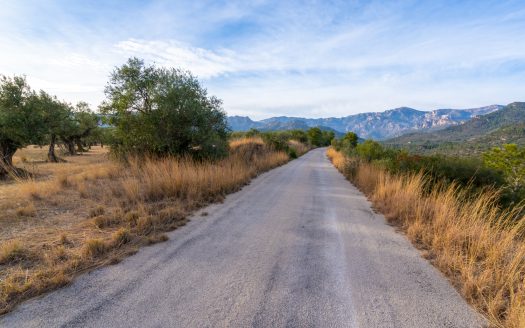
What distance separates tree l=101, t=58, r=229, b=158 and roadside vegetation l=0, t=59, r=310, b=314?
44 millimetres

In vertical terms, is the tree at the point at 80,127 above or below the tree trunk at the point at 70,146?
above

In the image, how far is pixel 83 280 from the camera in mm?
2930

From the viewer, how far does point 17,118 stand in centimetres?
1314

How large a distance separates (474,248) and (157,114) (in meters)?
10.9

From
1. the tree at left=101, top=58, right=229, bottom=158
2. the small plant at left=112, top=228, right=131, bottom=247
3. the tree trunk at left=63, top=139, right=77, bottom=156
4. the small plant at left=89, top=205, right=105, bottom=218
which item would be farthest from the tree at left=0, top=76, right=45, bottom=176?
the tree trunk at left=63, top=139, right=77, bottom=156

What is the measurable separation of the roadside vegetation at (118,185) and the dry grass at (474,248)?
4.58 m

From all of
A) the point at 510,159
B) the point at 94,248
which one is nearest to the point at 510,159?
the point at 510,159

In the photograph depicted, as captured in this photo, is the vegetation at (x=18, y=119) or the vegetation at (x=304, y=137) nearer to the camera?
the vegetation at (x=18, y=119)

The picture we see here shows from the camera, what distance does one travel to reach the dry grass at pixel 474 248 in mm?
2631

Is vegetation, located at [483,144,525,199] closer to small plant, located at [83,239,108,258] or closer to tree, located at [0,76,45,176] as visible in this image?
small plant, located at [83,239,108,258]

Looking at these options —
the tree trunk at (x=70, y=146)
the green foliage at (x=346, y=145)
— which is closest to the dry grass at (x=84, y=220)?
the green foliage at (x=346, y=145)

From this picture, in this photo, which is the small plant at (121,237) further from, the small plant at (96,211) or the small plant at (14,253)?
the small plant at (96,211)

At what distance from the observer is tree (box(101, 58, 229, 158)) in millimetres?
10367

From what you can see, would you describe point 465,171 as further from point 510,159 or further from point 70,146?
point 70,146
